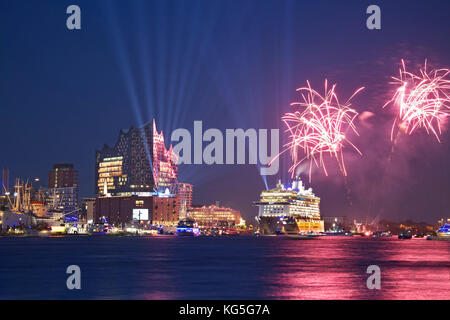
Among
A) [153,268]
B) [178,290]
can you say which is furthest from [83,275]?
[178,290]

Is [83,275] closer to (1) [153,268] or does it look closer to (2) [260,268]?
(1) [153,268]

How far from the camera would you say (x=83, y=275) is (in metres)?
56.7

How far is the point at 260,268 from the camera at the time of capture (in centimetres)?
6681
